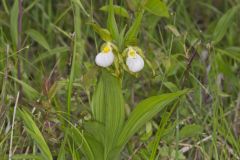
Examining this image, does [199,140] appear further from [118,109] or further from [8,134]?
[8,134]

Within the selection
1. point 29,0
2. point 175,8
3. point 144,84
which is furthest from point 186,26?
point 29,0

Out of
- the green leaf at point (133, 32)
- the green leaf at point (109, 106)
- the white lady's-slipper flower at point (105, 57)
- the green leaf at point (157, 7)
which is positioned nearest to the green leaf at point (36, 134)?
the green leaf at point (109, 106)

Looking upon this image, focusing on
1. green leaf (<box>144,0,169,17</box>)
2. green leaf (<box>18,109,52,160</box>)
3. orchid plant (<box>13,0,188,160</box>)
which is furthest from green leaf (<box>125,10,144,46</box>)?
green leaf (<box>18,109,52,160</box>)

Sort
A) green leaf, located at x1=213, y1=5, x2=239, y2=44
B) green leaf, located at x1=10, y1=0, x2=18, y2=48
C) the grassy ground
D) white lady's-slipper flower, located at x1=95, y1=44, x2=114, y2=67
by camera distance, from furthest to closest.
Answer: green leaf, located at x1=213, y1=5, x2=239, y2=44, green leaf, located at x1=10, y1=0, x2=18, y2=48, the grassy ground, white lady's-slipper flower, located at x1=95, y1=44, x2=114, y2=67

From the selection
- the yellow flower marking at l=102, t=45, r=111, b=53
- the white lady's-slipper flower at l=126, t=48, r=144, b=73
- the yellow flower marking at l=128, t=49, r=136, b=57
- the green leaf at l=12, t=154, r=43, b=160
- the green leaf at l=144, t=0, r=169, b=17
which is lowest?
the green leaf at l=12, t=154, r=43, b=160

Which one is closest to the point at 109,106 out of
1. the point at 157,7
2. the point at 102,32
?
the point at 102,32

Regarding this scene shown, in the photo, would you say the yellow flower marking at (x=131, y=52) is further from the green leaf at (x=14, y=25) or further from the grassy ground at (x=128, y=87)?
the green leaf at (x=14, y=25)

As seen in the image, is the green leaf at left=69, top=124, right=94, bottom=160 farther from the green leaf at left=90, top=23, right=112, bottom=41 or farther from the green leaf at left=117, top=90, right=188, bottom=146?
the green leaf at left=90, top=23, right=112, bottom=41
